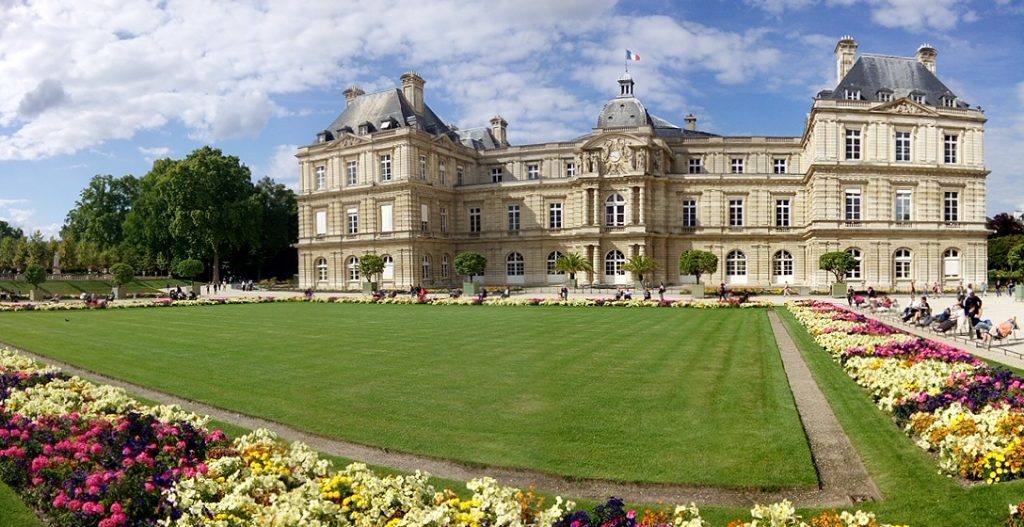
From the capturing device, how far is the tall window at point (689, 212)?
199 ft

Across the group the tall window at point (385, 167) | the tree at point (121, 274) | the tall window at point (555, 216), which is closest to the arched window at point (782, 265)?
the tall window at point (555, 216)

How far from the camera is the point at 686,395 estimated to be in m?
13.1

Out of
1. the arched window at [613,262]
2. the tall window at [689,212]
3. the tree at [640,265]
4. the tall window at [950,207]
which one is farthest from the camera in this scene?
the tall window at [689,212]

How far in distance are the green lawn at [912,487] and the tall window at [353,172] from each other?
186ft

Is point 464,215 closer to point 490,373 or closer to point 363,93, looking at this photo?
point 363,93

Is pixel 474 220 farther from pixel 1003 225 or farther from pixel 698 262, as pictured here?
pixel 1003 225

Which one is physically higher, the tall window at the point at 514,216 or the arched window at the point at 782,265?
the tall window at the point at 514,216

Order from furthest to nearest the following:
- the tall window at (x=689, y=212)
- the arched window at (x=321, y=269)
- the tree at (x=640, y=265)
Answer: the arched window at (x=321, y=269) < the tall window at (x=689, y=212) < the tree at (x=640, y=265)

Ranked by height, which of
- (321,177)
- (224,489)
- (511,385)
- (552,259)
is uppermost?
(321,177)

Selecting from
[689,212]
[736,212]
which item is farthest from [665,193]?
[736,212]

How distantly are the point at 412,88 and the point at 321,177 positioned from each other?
12918 mm

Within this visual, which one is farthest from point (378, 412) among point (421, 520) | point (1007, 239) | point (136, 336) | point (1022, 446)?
point (1007, 239)

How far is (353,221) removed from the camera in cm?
6419

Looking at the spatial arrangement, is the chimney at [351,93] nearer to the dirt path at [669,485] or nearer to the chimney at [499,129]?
the chimney at [499,129]
